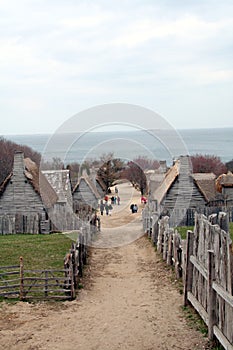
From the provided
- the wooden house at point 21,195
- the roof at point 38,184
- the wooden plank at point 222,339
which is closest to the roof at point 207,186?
the roof at point 38,184

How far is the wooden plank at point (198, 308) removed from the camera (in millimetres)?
10373

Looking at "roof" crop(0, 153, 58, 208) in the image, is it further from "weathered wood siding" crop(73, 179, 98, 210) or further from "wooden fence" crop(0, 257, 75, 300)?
"wooden fence" crop(0, 257, 75, 300)

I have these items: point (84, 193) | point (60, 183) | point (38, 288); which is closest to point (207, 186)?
point (60, 183)

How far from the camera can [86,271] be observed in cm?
1764

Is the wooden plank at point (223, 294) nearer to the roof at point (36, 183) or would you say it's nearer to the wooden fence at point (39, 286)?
the wooden fence at point (39, 286)

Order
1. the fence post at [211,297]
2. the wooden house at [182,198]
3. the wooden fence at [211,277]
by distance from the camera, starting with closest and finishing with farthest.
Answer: the wooden fence at [211,277]
the fence post at [211,297]
the wooden house at [182,198]

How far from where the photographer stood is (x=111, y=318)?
470 inches

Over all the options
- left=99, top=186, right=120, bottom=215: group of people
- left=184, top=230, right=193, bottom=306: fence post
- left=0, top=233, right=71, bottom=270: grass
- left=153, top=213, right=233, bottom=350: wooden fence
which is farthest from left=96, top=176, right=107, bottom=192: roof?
left=153, top=213, right=233, bottom=350: wooden fence

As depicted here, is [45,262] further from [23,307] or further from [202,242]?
[202,242]

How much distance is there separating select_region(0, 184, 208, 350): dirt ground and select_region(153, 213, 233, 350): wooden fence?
0.62 meters

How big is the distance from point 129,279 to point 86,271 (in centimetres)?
203

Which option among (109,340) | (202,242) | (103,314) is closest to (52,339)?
(109,340)

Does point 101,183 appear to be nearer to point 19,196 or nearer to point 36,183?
point 36,183

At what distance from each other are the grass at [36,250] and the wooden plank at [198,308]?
6.33 meters
